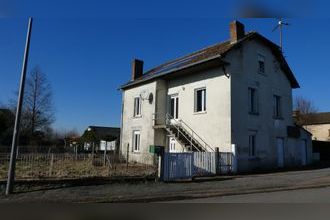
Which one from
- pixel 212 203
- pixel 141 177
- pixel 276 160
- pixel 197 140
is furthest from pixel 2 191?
pixel 276 160

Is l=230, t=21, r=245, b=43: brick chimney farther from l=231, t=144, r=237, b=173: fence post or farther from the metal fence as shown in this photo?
the metal fence

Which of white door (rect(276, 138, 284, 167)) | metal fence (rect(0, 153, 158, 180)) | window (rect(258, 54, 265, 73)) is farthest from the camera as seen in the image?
white door (rect(276, 138, 284, 167))

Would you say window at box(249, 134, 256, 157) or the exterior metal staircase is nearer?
window at box(249, 134, 256, 157)

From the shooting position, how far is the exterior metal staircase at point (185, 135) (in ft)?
78.8

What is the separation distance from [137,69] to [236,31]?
42.0 feet

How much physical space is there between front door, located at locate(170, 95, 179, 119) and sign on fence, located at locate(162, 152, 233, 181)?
23.2 ft

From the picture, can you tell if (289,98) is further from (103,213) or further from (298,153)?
(103,213)

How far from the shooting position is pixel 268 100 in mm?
25969

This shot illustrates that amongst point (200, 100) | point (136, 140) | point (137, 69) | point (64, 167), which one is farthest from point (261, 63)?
point (64, 167)

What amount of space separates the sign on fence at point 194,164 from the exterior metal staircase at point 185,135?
2.56 metres

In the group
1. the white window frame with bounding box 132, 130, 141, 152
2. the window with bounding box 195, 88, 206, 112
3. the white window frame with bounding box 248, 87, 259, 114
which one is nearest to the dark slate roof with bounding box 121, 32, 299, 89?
the window with bounding box 195, 88, 206, 112

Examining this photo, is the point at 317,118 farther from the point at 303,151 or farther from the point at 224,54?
the point at 224,54

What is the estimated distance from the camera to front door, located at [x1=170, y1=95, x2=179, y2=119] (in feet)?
89.5

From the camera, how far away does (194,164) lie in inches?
717
